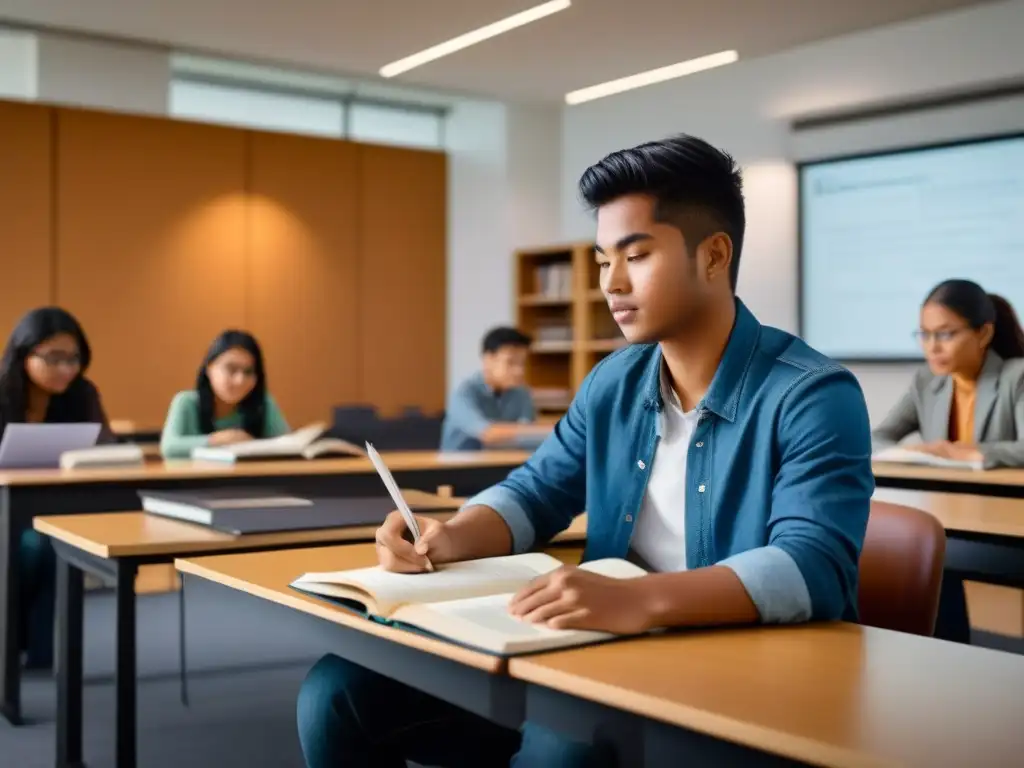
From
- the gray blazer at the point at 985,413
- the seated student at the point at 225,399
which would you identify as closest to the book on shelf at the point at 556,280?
the seated student at the point at 225,399

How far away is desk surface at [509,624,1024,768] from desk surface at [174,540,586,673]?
0.10m

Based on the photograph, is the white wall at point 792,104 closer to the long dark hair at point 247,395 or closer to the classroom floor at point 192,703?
the long dark hair at point 247,395

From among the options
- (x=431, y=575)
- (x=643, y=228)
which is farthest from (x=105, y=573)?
(x=643, y=228)

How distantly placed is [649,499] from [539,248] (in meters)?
6.18

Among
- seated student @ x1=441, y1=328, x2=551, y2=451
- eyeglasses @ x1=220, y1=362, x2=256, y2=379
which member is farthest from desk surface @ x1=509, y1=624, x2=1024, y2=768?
seated student @ x1=441, y1=328, x2=551, y2=451

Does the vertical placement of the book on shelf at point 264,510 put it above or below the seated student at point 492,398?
below

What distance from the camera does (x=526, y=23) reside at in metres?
5.96

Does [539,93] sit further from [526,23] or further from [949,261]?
[949,261]

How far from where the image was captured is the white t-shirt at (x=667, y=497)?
1.58m

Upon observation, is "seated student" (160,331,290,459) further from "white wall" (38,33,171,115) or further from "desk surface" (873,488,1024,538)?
"white wall" (38,33,171,115)

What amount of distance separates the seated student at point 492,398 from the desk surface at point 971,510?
2.14 metres

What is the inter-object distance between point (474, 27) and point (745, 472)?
5.00 m

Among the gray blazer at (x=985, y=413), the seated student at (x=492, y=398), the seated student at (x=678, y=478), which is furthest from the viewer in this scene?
the seated student at (x=492, y=398)

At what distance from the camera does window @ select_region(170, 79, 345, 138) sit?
290 inches
